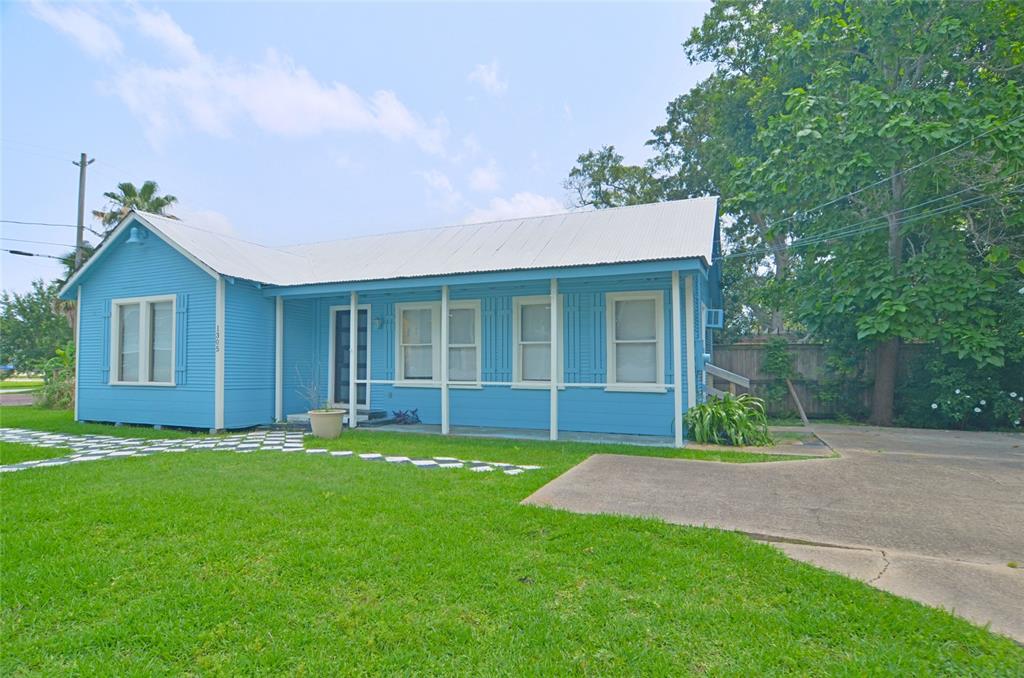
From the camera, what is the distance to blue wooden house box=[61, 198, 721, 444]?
342 inches

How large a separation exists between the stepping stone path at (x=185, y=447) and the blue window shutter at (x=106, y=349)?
1.40m

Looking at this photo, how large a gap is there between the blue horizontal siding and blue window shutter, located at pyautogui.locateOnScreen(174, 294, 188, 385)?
18 millimetres

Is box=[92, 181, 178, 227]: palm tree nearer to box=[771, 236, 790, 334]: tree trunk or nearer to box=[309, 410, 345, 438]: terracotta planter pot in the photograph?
box=[309, 410, 345, 438]: terracotta planter pot

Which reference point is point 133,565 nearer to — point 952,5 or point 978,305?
point 978,305

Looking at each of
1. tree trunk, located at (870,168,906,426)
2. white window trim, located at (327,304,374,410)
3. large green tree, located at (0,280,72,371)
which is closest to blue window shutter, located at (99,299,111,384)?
white window trim, located at (327,304,374,410)

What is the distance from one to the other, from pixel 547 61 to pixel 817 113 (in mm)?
6301

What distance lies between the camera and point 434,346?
33.1 feet

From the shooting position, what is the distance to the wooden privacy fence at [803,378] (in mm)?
11672

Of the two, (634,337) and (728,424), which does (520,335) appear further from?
(728,424)

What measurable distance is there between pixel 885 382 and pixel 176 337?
1393 centimetres

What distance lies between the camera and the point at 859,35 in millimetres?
10656

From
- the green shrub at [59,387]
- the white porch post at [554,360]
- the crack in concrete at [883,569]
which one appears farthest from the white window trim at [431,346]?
the green shrub at [59,387]

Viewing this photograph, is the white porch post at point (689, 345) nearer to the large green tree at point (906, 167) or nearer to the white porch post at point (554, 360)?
the white porch post at point (554, 360)

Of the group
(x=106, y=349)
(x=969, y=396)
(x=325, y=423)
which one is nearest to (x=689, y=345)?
(x=325, y=423)
